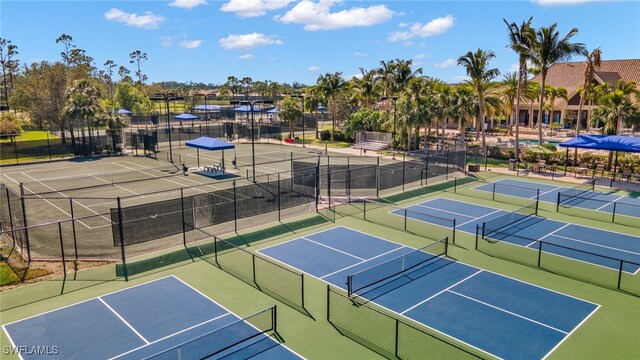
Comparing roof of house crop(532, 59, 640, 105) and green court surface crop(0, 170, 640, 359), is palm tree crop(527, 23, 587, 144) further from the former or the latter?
roof of house crop(532, 59, 640, 105)

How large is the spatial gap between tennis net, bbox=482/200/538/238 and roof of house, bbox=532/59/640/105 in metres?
61.0

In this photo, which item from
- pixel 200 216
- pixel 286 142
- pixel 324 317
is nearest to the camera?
pixel 324 317

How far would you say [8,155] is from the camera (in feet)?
150

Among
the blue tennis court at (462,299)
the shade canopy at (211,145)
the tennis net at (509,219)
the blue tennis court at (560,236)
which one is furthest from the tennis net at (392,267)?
the shade canopy at (211,145)

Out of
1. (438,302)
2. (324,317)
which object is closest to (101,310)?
(324,317)

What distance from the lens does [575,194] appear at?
31109mm

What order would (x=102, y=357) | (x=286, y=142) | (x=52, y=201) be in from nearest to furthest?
(x=102, y=357) < (x=52, y=201) < (x=286, y=142)

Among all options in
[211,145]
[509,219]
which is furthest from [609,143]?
[211,145]

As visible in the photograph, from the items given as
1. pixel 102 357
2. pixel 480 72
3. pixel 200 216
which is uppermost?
pixel 480 72

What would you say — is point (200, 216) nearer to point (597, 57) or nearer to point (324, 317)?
point (324, 317)

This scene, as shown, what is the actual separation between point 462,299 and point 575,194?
20.1 metres

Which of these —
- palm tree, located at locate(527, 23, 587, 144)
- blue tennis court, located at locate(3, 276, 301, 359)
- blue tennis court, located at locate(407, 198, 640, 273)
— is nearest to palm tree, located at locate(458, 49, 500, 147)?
palm tree, located at locate(527, 23, 587, 144)

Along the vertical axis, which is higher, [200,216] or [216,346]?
[200,216]

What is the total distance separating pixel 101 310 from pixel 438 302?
38.1 ft
